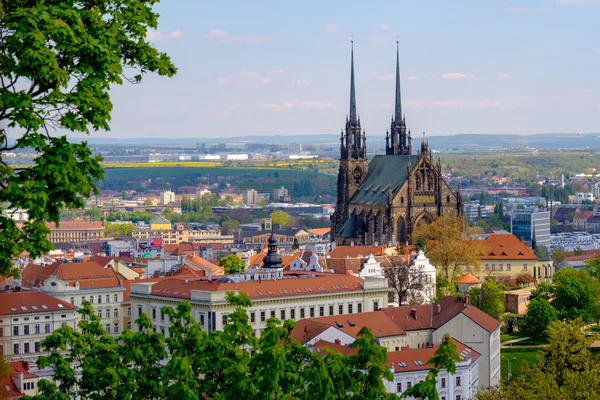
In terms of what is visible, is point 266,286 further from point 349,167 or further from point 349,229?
point 349,167

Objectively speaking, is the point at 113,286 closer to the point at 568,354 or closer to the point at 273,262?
the point at 273,262

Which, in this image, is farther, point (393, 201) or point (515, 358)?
point (393, 201)

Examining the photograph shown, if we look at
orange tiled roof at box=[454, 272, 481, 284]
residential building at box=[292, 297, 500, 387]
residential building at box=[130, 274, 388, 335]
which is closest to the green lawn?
residential building at box=[292, 297, 500, 387]

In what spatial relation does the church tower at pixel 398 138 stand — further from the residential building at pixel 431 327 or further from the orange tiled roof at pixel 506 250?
the residential building at pixel 431 327

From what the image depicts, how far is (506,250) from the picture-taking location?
135 metres

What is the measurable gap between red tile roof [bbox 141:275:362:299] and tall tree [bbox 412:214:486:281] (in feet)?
91.8

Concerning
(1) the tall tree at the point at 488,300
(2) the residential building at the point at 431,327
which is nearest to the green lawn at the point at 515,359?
(2) the residential building at the point at 431,327

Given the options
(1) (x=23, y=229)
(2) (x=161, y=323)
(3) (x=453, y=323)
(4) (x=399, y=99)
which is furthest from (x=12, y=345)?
(4) (x=399, y=99)

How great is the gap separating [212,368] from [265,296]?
195ft

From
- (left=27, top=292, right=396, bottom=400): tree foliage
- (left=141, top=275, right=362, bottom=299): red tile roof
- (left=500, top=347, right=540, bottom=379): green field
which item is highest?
(left=27, top=292, right=396, bottom=400): tree foliage

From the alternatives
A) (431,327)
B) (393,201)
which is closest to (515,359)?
(431,327)

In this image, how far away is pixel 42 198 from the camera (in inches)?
829

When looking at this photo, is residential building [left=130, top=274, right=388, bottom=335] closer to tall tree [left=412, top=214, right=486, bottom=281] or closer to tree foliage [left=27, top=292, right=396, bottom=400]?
tall tree [left=412, top=214, right=486, bottom=281]

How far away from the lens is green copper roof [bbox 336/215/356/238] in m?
140
